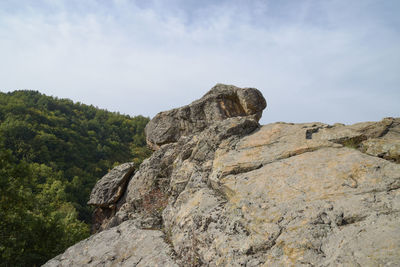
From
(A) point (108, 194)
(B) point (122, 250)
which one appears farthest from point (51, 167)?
(B) point (122, 250)

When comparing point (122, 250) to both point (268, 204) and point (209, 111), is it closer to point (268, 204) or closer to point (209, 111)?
point (268, 204)

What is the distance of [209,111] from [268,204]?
46.5 feet

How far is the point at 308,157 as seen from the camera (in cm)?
885

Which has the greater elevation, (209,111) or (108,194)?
(209,111)

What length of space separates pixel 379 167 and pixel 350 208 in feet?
6.25

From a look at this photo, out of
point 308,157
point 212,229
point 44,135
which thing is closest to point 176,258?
point 212,229

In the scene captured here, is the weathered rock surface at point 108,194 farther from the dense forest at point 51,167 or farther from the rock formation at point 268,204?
the rock formation at point 268,204

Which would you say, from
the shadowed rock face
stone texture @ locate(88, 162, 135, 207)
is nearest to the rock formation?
stone texture @ locate(88, 162, 135, 207)

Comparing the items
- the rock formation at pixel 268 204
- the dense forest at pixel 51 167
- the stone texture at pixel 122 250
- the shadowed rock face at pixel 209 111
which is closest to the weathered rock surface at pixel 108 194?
the dense forest at pixel 51 167

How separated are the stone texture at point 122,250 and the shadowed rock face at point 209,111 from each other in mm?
11341

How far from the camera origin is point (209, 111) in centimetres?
2098

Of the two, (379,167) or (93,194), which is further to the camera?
(93,194)

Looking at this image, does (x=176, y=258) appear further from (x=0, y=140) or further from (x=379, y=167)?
(x=0, y=140)

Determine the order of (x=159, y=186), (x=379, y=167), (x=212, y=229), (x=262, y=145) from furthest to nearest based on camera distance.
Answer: (x=159, y=186) < (x=262, y=145) < (x=212, y=229) < (x=379, y=167)
